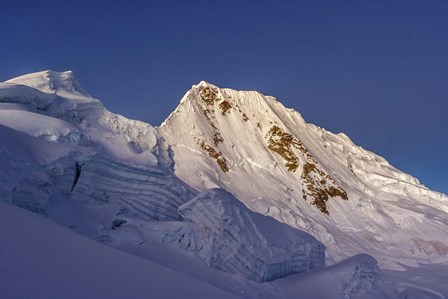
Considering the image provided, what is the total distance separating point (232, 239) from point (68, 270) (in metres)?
11.8

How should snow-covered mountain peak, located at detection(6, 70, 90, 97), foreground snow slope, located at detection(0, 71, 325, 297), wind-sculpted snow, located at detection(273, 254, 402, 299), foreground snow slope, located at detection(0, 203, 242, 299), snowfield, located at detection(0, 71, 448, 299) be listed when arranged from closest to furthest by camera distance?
foreground snow slope, located at detection(0, 203, 242, 299)
snowfield, located at detection(0, 71, 448, 299)
foreground snow slope, located at detection(0, 71, 325, 297)
wind-sculpted snow, located at detection(273, 254, 402, 299)
snow-covered mountain peak, located at detection(6, 70, 90, 97)

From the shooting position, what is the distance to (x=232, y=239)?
17031 mm

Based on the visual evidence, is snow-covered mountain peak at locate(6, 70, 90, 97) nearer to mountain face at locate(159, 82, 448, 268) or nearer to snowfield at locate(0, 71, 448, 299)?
snowfield at locate(0, 71, 448, 299)

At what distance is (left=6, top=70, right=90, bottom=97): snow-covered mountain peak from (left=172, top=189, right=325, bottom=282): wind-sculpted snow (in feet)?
36.8

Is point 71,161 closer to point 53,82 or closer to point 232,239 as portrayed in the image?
point 232,239

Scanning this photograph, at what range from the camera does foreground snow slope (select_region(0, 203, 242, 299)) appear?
4.91 meters

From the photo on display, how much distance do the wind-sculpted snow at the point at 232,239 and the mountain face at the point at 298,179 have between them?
68.7ft

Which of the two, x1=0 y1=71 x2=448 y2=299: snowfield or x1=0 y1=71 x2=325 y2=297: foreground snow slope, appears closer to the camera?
x1=0 y1=71 x2=448 y2=299: snowfield

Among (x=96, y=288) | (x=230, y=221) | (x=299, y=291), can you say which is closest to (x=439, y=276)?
(x=299, y=291)

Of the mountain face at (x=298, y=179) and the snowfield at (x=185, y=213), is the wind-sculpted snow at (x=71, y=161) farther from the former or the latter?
the mountain face at (x=298, y=179)

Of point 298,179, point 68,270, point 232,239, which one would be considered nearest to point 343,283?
point 232,239

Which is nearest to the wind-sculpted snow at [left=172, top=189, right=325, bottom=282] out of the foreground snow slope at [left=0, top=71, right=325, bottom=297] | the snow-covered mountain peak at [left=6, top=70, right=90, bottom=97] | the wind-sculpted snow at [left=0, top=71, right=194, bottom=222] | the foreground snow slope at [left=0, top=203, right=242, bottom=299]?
the foreground snow slope at [left=0, top=71, right=325, bottom=297]

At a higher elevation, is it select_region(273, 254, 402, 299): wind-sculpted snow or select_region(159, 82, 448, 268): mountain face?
select_region(159, 82, 448, 268): mountain face

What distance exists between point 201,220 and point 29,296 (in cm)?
1291
